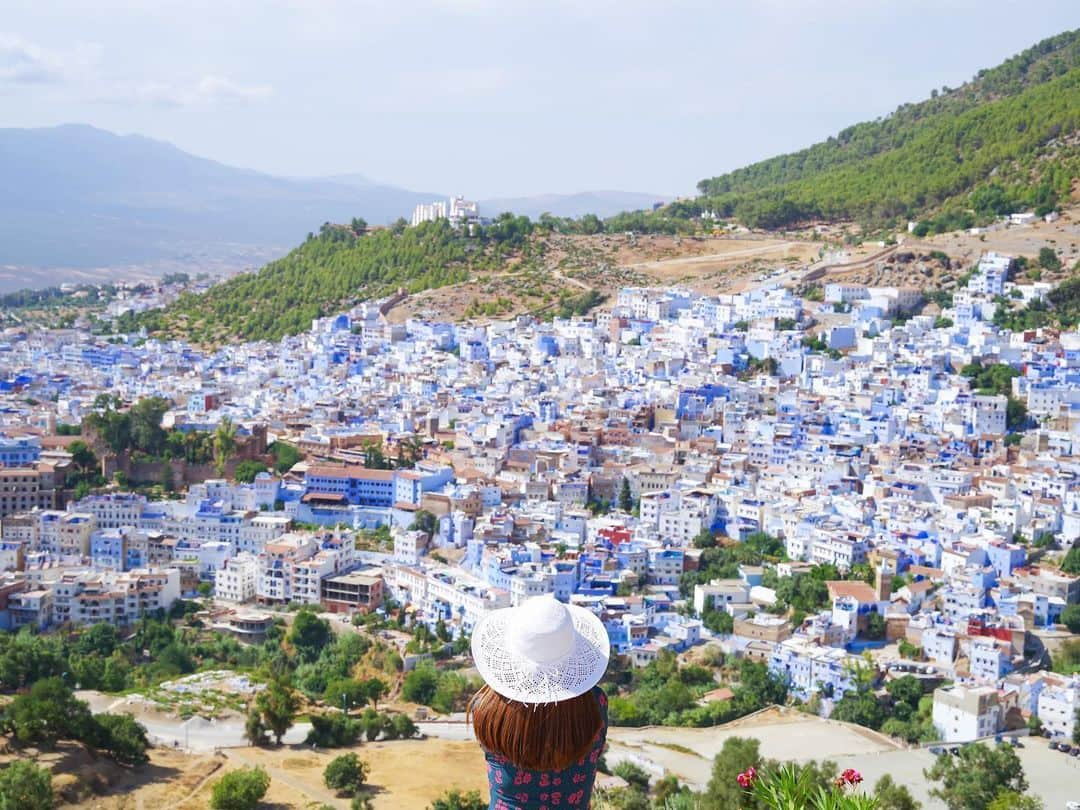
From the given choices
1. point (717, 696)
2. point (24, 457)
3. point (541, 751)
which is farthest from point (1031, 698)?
point (24, 457)

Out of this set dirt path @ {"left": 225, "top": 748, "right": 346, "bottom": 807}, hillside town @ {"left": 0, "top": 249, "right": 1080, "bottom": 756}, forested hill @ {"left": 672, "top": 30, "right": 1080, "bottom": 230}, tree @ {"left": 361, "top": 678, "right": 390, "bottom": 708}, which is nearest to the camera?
dirt path @ {"left": 225, "top": 748, "right": 346, "bottom": 807}

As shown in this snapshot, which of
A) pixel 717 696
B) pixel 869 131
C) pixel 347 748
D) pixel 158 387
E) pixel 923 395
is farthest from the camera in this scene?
pixel 869 131

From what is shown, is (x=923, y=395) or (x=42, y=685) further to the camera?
(x=923, y=395)

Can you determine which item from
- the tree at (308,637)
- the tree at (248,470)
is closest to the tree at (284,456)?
the tree at (248,470)

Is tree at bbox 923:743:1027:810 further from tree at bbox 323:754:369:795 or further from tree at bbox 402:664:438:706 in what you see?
tree at bbox 402:664:438:706

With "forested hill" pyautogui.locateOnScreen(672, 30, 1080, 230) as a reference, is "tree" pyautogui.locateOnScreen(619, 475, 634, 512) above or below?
below

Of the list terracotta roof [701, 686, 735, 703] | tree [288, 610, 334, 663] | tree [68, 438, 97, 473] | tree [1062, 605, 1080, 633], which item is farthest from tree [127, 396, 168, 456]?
tree [1062, 605, 1080, 633]

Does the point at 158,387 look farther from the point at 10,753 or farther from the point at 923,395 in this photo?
the point at 10,753

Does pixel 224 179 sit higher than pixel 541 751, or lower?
higher
